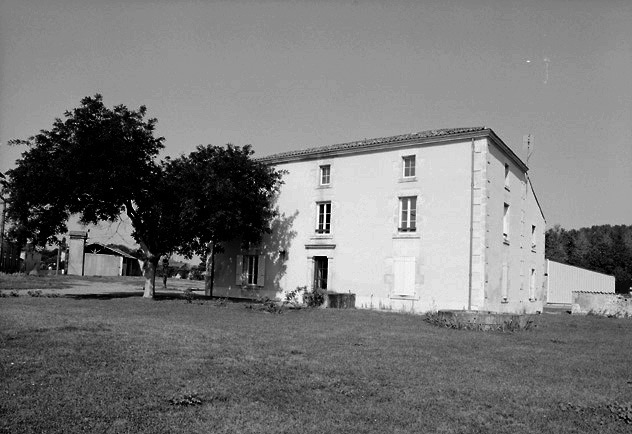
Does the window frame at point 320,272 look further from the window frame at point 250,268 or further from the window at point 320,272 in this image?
the window frame at point 250,268

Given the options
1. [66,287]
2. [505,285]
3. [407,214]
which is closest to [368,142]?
[407,214]

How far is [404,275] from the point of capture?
24156 mm

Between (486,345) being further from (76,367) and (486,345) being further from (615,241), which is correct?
(615,241)

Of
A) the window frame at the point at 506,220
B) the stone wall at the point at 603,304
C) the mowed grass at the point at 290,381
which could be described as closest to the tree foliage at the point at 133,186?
the mowed grass at the point at 290,381

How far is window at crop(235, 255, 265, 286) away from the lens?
1151 inches

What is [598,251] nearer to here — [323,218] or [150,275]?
[323,218]

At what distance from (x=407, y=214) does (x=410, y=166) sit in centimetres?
217

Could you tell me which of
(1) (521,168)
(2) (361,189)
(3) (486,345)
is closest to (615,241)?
(1) (521,168)

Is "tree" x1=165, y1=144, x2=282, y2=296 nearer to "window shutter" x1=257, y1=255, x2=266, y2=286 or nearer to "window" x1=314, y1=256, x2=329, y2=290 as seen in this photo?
"window shutter" x1=257, y1=255, x2=266, y2=286

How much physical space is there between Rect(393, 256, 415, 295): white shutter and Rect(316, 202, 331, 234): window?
424 centimetres

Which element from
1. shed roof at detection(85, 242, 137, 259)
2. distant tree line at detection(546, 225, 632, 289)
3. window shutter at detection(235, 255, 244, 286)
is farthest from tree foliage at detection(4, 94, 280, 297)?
distant tree line at detection(546, 225, 632, 289)

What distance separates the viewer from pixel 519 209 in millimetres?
28031

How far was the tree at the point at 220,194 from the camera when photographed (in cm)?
2350

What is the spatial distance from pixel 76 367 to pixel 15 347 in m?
1.99
